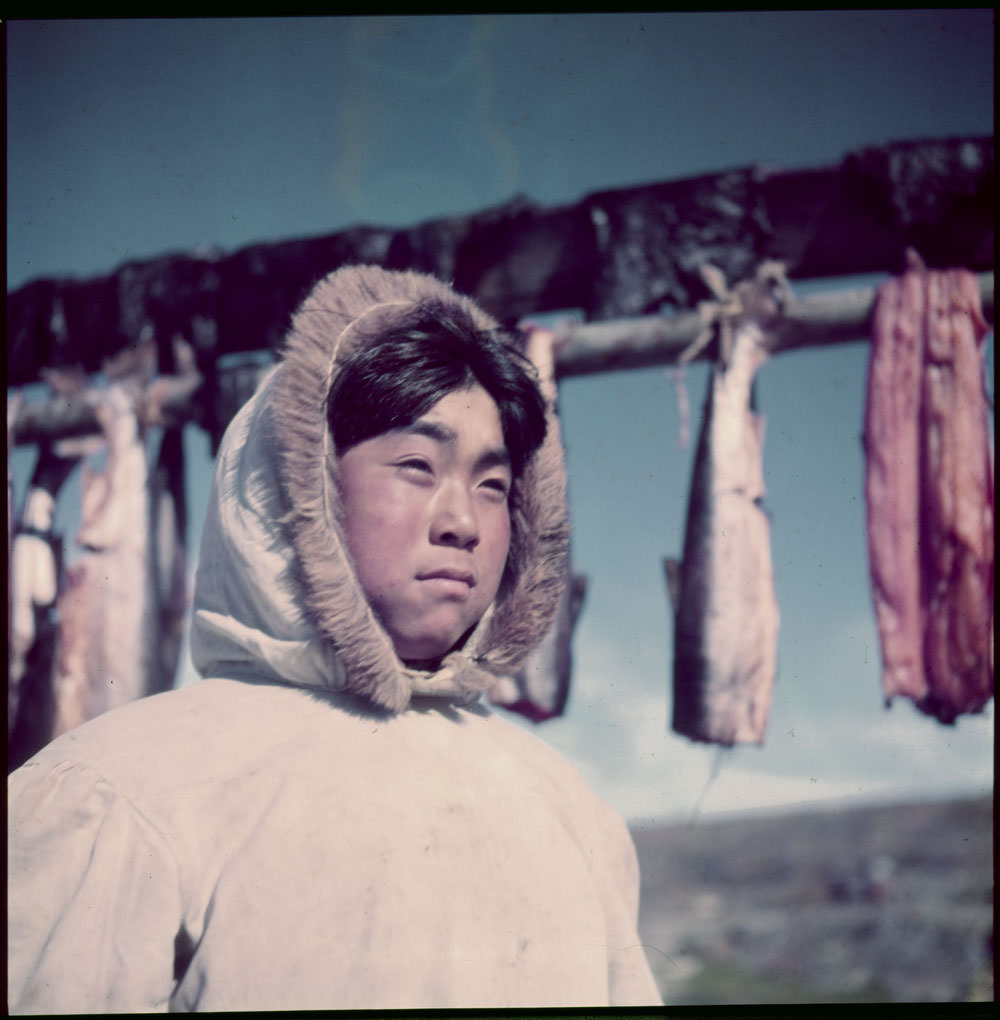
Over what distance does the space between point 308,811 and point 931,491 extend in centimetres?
182

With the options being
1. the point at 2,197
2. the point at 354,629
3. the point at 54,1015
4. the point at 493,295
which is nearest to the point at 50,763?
the point at 54,1015

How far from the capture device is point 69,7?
2.89 meters

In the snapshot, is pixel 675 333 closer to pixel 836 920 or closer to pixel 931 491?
pixel 931 491

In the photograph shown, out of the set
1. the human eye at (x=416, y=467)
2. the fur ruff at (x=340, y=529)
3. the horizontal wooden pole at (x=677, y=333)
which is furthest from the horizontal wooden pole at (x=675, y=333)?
the human eye at (x=416, y=467)

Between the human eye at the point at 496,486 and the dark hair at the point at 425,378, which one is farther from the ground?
the dark hair at the point at 425,378

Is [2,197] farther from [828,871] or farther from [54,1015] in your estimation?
[828,871]

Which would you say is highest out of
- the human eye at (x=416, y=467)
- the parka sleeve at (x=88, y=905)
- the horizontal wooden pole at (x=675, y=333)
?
the horizontal wooden pole at (x=675, y=333)

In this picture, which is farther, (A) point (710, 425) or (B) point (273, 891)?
(A) point (710, 425)

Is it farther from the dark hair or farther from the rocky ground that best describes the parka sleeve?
→ the rocky ground

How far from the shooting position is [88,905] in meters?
1.91

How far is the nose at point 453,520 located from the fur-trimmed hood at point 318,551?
168mm

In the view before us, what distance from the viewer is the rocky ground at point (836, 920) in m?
2.74

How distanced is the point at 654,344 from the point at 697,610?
27.6 inches

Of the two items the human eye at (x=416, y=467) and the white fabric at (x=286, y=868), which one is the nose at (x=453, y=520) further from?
the white fabric at (x=286, y=868)
